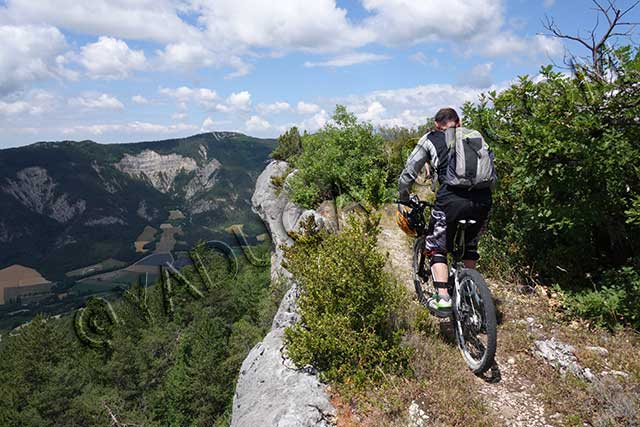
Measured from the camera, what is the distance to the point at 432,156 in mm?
4664

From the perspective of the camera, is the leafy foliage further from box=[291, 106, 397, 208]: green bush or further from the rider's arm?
box=[291, 106, 397, 208]: green bush

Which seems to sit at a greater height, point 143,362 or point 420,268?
point 420,268

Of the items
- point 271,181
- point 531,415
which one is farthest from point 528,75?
point 271,181

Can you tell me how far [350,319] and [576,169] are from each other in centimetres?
362

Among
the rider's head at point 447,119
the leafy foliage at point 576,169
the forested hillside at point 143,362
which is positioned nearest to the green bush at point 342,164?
the leafy foliage at point 576,169

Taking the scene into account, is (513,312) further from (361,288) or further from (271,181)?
(271,181)

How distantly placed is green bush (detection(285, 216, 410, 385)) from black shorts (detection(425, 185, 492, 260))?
0.76m

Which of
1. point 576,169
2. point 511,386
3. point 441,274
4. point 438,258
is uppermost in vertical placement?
point 576,169

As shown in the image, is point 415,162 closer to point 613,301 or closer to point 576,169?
point 576,169

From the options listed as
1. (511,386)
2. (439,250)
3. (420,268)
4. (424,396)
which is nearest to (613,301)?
(511,386)

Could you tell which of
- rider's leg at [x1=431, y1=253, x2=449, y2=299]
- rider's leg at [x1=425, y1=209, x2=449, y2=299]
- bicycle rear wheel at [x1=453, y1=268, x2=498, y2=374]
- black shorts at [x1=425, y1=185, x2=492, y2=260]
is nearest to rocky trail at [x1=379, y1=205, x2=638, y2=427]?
bicycle rear wheel at [x1=453, y1=268, x2=498, y2=374]

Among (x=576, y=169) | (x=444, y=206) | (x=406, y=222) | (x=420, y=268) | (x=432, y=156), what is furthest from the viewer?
(x=420, y=268)

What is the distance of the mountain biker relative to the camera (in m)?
4.45

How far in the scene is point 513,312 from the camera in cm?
611
